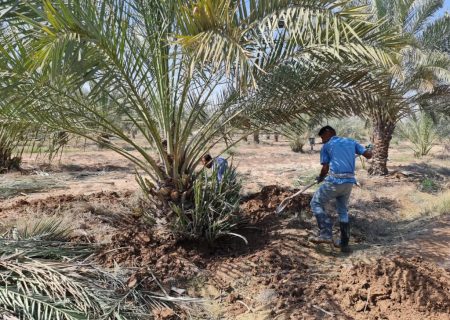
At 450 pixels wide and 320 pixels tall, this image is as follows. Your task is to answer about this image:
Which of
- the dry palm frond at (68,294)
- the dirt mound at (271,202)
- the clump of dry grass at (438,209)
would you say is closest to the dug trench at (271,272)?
the dry palm frond at (68,294)

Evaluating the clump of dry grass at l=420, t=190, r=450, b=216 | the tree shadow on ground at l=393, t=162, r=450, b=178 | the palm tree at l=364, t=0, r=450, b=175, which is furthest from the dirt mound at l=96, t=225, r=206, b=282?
the tree shadow on ground at l=393, t=162, r=450, b=178

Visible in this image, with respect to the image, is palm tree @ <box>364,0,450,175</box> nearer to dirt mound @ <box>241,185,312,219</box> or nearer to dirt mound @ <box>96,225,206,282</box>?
dirt mound @ <box>241,185,312,219</box>

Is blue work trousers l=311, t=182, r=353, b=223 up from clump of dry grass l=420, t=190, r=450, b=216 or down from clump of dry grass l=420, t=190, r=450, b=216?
up

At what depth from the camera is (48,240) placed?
4285 mm

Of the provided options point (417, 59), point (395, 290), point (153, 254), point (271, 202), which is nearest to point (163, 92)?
point (153, 254)

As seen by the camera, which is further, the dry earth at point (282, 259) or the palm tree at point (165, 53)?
the dry earth at point (282, 259)

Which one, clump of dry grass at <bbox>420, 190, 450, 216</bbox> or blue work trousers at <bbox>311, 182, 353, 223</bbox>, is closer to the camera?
blue work trousers at <bbox>311, 182, 353, 223</bbox>

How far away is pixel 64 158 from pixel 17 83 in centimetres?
1167

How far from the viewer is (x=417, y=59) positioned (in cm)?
920

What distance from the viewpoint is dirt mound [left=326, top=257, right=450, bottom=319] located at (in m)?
3.34

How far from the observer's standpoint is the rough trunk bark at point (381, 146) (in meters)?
10.6

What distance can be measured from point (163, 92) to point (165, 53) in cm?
44

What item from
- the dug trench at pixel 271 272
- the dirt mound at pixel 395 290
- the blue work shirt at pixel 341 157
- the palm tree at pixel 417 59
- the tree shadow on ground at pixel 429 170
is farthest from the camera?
the tree shadow on ground at pixel 429 170

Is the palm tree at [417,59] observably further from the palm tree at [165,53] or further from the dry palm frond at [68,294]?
the dry palm frond at [68,294]
